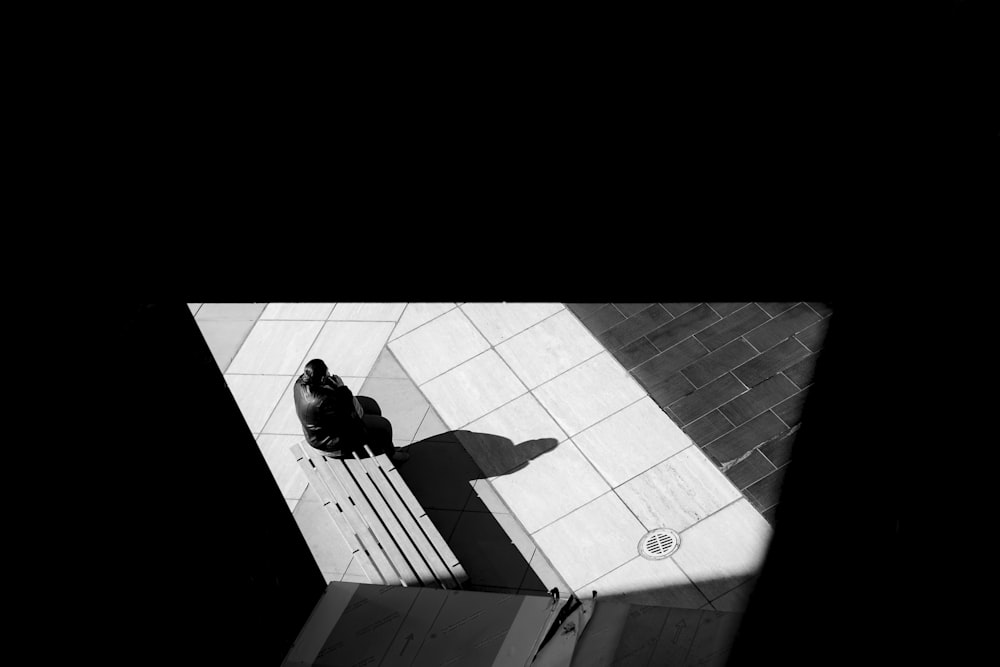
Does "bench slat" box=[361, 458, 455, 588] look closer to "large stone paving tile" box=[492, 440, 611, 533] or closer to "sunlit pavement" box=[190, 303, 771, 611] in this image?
"sunlit pavement" box=[190, 303, 771, 611]

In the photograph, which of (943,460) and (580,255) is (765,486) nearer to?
(943,460)

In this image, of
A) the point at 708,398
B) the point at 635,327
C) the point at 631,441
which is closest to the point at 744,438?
the point at 708,398

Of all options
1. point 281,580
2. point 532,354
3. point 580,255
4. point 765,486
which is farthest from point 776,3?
point 532,354

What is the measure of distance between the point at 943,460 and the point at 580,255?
8.84 ft

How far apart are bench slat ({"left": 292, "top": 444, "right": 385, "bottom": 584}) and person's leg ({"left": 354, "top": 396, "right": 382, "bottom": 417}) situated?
81 cm

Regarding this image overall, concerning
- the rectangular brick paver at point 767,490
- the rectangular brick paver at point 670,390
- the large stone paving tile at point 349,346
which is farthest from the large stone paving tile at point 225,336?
the rectangular brick paver at point 767,490

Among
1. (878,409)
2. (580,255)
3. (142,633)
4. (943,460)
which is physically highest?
(142,633)

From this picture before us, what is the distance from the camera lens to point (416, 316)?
39.9 ft

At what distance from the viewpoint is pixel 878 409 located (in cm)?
529

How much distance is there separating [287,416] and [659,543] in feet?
15.8

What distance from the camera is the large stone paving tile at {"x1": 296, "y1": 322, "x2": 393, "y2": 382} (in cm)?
1166

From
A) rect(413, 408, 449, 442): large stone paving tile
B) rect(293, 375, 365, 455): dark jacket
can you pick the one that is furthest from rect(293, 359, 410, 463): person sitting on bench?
rect(413, 408, 449, 442): large stone paving tile

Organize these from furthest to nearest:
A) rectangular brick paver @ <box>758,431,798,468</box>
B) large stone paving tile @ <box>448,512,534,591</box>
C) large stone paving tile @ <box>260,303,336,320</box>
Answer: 1. large stone paving tile @ <box>260,303,336,320</box>
2. rectangular brick paver @ <box>758,431,798,468</box>
3. large stone paving tile @ <box>448,512,534,591</box>

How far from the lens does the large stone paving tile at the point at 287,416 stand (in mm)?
11070
